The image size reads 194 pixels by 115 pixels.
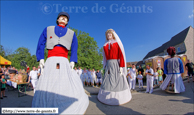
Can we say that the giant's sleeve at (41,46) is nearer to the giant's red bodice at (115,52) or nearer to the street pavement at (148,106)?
the street pavement at (148,106)

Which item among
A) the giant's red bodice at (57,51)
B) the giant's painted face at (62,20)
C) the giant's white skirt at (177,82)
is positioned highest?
the giant's painted face at (62,20)

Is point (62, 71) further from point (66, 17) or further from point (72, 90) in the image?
point (66, 17)

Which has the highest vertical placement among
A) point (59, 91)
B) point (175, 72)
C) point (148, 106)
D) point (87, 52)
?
point (87, 52)

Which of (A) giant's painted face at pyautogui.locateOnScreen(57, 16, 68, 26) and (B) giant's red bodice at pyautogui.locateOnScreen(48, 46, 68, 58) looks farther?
(A) giant's painted face at pyautogui.locateOnScreen(57, 16, 68, 26)

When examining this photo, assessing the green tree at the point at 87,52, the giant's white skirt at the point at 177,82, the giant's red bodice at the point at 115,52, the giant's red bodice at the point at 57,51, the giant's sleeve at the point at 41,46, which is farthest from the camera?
the green tree at the point at 87,52

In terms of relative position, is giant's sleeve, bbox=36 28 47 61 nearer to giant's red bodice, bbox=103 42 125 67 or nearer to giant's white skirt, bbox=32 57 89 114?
giant's white skirt, bbox=32 57 89 114

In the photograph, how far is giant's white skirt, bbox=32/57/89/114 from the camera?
163 centimetres

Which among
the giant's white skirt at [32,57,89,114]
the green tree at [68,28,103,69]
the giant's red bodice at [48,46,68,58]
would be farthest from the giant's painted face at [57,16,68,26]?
the green tree at [68,28,103,69]

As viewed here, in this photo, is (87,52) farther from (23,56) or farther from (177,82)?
(23,56)

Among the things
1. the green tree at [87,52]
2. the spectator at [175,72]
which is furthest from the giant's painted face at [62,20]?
the green tree at [87,52]

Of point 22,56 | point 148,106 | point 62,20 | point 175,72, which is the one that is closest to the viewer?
point 62,20

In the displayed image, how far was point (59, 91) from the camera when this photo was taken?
1668 mm

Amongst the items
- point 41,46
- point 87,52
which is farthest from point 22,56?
point 41,46

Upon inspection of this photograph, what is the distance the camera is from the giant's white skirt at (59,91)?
163cm
